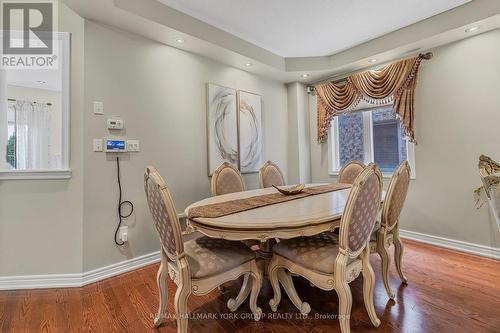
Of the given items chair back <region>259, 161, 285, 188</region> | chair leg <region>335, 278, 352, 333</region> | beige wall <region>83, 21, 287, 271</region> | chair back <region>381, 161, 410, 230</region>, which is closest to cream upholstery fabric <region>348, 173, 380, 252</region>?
chair leg <region>335, 278, 352, 333</region>

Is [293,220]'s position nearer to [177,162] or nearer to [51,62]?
[177,162]

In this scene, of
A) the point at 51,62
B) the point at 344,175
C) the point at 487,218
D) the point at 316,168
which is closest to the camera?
the point at 51,62

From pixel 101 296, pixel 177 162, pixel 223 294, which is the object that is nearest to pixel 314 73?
pixel 177 162

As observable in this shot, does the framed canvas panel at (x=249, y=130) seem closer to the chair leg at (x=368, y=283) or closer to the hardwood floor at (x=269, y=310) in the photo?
the hardwood floor at (x=269, y=310)

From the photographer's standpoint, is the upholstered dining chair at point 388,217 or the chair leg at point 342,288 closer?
the chair leg at point 342,288

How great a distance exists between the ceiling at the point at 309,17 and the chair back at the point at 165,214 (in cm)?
194

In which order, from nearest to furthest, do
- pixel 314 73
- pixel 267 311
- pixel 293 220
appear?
pixel 293 220 → pixel 267 311 → pixel 314 73

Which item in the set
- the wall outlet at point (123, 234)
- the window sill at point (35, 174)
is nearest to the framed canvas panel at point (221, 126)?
the wall outlet at point (123, 234)

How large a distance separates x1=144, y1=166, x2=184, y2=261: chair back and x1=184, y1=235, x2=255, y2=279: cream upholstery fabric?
0.14m

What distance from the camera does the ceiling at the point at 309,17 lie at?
238cm

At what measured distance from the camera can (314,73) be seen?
3.73 m

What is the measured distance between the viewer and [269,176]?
3031mm

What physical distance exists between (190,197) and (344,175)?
74.7 inches

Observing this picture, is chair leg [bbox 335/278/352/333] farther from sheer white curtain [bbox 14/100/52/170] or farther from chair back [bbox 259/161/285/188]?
sheer white curtain [bbox 14/100/52/170]
